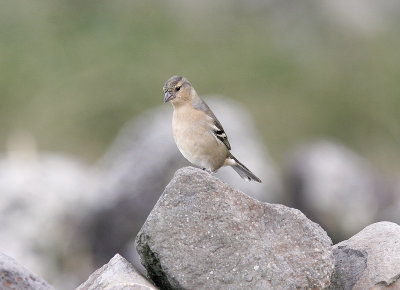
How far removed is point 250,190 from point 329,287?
893 centimetres

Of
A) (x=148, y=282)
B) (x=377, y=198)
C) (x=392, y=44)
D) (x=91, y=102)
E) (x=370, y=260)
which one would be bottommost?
(x=148, y=282)

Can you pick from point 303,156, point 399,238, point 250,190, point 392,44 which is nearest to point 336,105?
point 392,44

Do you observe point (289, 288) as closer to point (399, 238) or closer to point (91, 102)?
point (399, 238)

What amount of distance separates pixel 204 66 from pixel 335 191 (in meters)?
8.23

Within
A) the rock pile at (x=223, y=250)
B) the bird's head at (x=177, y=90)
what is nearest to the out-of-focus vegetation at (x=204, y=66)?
the bird's head at (x=177, y=90)

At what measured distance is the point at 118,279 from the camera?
8586 millimetres

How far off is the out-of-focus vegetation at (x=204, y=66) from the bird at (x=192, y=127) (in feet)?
43.0

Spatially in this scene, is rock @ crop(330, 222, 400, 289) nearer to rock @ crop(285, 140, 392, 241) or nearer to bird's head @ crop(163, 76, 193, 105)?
bird's head @ crop(163, 76, 193, 105)

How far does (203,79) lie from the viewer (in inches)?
1044

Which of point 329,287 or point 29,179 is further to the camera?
point 29,179

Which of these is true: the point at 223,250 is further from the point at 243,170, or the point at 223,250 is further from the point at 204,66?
the point at 204,66

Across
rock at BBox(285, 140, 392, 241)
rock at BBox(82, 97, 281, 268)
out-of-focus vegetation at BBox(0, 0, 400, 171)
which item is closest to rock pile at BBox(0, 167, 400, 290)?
rock at BBox(82, 97, 281, 268)

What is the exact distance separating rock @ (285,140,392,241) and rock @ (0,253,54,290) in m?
10.2

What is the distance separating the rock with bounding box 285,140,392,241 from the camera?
62.3ft
